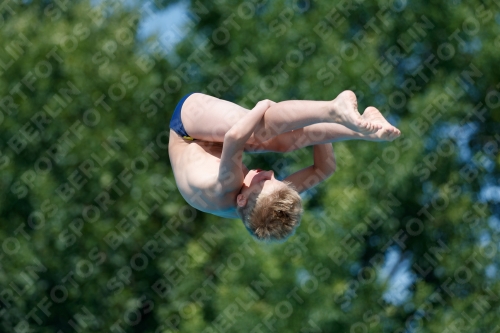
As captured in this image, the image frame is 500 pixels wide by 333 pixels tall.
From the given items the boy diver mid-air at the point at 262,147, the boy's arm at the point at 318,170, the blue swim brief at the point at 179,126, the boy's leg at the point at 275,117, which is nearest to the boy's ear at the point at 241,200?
the boy diver mid-air at the point at 262,147

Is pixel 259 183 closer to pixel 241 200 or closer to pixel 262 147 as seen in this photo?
pixel 241 200

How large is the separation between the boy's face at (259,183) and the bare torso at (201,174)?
0.08 meters

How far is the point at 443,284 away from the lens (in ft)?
43.5

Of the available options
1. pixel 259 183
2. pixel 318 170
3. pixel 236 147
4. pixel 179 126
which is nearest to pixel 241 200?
pixel 259 183

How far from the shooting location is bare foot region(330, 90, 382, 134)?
5094mm

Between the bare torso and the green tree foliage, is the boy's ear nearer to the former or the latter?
the bare torso

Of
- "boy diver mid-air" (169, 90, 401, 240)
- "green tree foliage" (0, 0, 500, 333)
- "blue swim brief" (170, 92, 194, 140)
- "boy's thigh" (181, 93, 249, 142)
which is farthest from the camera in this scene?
"green tree foliage" (0, 0, 500, 333)

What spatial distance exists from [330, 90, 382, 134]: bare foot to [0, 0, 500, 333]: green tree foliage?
7237mm

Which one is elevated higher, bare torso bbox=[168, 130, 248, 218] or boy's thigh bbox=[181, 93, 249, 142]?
boy's thigh bbox=[181, 93, 249, 142]

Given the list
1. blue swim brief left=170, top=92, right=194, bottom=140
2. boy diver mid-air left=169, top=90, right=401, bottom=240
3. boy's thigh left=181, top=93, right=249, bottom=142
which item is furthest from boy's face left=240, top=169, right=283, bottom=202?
blue swim brief left=170, top=92, right=194, bottom=140

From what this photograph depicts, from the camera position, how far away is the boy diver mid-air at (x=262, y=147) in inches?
205

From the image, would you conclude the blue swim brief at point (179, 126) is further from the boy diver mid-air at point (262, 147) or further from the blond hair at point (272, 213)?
the blond hair at point (272, 213)

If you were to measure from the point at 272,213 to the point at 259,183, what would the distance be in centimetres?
19

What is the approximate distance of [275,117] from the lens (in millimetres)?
5348
